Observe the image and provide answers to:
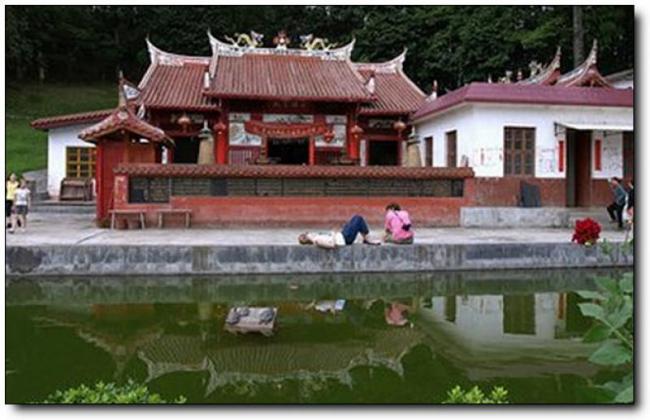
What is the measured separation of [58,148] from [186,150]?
14.3ft

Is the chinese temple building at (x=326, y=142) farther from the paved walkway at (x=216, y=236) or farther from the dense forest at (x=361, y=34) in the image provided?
the dense forest at (x=361, y=34)

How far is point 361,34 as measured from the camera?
1407 inches

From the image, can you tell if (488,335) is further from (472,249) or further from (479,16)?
(479,16)

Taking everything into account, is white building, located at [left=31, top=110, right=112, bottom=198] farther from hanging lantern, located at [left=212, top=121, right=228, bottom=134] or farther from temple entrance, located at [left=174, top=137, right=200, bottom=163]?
hanging lantern, located at [left=212, top=121, right=228, bottom=134]

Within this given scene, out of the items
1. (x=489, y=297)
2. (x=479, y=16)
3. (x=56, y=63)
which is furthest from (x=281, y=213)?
(x=56, y=63)

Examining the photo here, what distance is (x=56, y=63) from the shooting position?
140 ft

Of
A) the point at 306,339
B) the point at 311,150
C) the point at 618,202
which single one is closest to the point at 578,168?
the point at 618,202

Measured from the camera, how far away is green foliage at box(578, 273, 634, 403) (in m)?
2.60

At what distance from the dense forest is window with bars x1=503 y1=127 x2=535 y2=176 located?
8794 mm

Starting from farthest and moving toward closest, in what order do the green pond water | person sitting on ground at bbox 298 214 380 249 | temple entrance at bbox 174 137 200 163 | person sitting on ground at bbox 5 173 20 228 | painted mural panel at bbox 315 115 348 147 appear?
temple entrance at bbox 174 137 200 163 → painted mural panel at bbox 315 115 348 147 → person sitting on ground at bbox 5 173 20 228 → person sitting on ground at bbox 298 214 380 249 → the green pond water

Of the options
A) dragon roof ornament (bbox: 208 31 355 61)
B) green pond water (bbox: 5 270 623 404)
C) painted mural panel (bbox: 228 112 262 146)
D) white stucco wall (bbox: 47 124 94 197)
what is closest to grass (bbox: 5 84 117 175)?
white stucco wall (bbox: 47 124 94 197)

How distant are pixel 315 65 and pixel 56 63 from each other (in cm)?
2633

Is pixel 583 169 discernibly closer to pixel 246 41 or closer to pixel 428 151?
pixel 428 151

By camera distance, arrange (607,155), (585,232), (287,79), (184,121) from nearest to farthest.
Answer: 1. (585,232)
2. (607,155)
3. (184,121)
4. (287,79)
